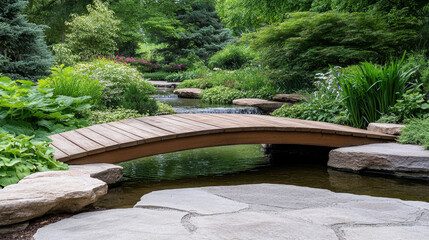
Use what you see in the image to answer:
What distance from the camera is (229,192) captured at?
8.60 ft

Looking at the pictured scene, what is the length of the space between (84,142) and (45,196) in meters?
1.90

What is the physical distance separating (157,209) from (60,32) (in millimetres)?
25874

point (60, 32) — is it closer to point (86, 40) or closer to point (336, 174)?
point (86, 40)

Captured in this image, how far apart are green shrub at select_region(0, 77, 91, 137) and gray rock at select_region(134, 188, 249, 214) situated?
2.50 metres

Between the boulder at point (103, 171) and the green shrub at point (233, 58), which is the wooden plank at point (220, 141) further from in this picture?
the green shrub at point (233, 58)

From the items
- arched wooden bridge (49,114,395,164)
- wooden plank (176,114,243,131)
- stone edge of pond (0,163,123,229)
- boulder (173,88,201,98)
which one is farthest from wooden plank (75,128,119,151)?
boulder (173,88,201,98)

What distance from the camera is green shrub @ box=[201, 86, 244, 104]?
10.8 metres

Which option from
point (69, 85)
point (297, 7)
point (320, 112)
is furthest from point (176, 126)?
point (297, 7)

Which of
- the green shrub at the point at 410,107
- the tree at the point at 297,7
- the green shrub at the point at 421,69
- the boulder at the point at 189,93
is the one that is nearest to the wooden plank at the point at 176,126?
the green shrub at the point at 410,107

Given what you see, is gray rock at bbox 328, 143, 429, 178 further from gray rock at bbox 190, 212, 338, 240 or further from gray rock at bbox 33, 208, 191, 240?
gray rock at bbox 33, 208, 191, 240

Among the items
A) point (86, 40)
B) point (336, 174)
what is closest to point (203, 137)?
point (336, 174)

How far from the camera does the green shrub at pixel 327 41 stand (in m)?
8.42

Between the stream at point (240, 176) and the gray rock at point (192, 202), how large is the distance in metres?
0.85

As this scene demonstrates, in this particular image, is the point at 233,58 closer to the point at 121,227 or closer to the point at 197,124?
the point at 197,124
